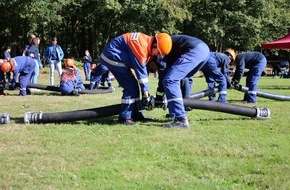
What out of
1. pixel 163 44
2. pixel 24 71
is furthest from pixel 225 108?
pixel 24 71

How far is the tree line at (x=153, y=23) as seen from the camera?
1473 inches

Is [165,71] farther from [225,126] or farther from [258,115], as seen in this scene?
[258,115]

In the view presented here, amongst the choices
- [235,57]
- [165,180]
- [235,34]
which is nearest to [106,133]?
[165,180]

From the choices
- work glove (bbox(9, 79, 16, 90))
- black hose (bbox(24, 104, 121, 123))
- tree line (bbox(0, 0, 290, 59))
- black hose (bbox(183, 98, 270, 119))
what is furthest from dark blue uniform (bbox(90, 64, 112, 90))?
tree line (bbox(0, 0, 290, 59))

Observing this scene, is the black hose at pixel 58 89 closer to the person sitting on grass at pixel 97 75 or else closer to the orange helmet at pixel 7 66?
the person sitting on grass at pixel 97 75

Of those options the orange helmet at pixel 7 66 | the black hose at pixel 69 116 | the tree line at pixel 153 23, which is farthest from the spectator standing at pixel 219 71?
the tree line at pixel 153 23

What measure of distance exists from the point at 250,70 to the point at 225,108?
491 cm

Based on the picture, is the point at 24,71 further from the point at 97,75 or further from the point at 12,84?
the point at 97,75

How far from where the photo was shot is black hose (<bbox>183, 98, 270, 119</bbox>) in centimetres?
774

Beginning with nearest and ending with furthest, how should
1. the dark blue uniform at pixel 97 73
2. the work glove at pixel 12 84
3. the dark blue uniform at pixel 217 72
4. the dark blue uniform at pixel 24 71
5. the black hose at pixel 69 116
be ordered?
the black hose at pixel 69 116 < the dark blue uniform at pixel 217 72 < the dark blue uniform at pixel 24 71 < the work glove at pixel 12 84 < the dark blue uniform at pixel 97 73

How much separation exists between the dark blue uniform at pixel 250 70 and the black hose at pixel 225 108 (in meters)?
3.83

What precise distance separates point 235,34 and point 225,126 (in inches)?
1575

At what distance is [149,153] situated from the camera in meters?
5.48

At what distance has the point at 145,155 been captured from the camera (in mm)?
5395
